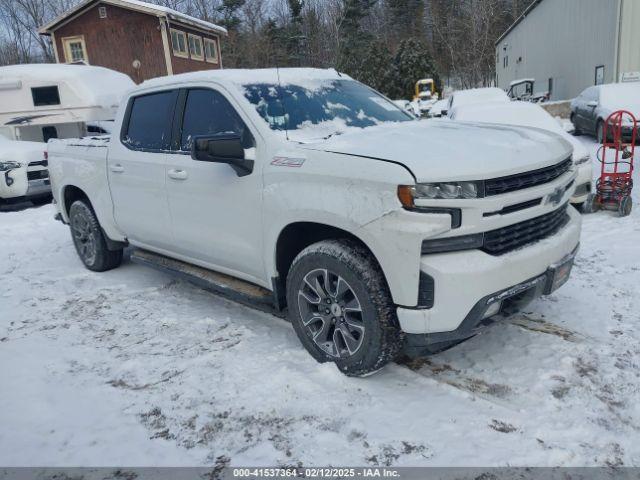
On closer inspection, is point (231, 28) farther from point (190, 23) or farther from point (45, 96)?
point (45, 96)

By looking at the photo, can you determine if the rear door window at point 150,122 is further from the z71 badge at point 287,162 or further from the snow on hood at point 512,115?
the snow on hood at point 512,115

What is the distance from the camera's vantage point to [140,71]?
26.4 metres

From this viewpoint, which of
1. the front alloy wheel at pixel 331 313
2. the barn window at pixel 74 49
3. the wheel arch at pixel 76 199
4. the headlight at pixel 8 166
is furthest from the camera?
the barn window at pixel 74 49

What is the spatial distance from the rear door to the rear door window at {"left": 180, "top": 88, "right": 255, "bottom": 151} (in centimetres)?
23

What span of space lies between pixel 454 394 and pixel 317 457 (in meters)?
0.93

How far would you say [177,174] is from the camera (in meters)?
4.12

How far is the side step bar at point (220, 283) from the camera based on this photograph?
3.83m

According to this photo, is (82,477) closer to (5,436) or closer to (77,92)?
(5,436)

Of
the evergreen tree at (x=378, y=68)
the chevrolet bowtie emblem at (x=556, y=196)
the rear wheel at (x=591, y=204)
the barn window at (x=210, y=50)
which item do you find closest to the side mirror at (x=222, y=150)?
the chevrolet bowtie emblem at (x=556, y=196)

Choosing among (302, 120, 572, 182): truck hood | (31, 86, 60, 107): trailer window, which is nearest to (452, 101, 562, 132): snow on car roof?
(302, 120, 572, 182): truck hood

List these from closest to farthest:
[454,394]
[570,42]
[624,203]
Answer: [454,394], [624,203], [570,42]

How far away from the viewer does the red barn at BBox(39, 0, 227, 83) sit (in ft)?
84.1

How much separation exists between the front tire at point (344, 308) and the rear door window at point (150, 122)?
6.07 ft

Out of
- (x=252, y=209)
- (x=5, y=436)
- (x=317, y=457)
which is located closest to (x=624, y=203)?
(x=252, y=209)
